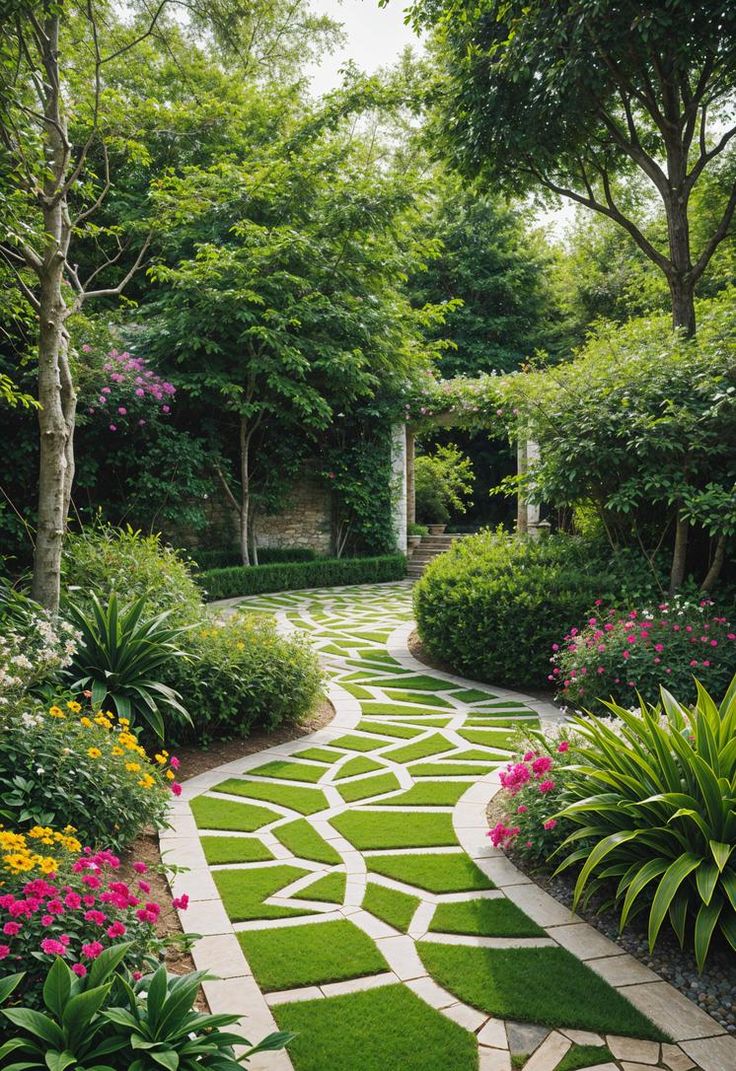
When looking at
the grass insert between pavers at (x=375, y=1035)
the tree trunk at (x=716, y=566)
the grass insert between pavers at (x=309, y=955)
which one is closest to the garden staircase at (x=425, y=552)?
the tree trunk at (x=716, y=566)

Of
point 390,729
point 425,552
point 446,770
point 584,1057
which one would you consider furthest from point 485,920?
point 425,552

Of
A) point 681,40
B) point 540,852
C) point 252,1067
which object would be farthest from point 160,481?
point 252,1067

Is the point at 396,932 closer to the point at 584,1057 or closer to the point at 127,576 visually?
the point at 584,1057

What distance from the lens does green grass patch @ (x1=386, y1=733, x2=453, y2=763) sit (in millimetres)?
5555

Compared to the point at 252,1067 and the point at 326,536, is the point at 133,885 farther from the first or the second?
the point at 326,536

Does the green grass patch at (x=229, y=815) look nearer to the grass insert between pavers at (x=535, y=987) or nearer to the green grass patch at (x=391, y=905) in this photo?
the green grass patch at (x=391, y=905)

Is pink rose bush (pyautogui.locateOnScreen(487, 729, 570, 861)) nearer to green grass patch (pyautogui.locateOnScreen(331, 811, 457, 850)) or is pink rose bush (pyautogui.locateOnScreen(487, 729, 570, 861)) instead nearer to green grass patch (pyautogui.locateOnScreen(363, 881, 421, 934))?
green grass patch (pyautogui.locateOnScreen(331, 811, 457, 850))

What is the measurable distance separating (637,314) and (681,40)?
15390mm

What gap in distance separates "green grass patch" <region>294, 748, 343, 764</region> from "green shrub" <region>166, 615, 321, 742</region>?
0.46 meters

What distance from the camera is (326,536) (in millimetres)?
16672

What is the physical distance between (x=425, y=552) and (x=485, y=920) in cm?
1453

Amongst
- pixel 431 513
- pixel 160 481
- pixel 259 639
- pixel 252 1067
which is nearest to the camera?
pixel 252 1067

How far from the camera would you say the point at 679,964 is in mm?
2984

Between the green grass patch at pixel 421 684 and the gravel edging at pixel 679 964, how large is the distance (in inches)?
151
